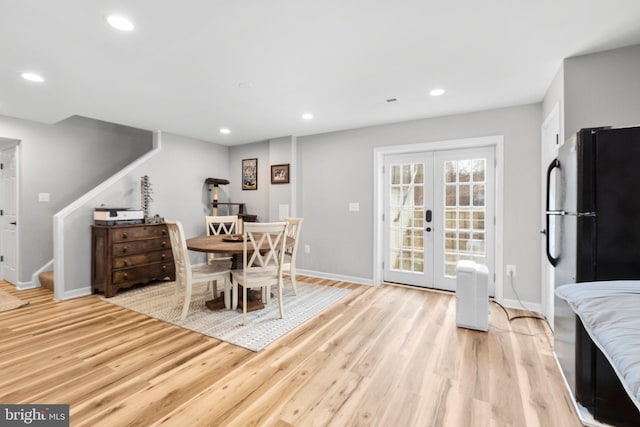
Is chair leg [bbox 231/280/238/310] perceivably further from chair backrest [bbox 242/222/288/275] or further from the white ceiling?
the white ceiling

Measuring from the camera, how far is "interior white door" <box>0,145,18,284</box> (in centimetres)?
404

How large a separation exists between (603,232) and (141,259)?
460cm

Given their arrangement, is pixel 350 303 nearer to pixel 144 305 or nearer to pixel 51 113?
pixel 144 305

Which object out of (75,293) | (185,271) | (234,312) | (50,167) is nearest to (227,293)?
(234,312)

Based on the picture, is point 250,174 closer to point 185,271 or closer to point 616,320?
point 185,271

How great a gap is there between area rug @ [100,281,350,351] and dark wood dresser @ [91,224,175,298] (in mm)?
172

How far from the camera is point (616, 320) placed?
105cm

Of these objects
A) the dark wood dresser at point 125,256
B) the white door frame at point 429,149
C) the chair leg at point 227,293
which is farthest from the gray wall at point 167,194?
the white door frame at point 429,149

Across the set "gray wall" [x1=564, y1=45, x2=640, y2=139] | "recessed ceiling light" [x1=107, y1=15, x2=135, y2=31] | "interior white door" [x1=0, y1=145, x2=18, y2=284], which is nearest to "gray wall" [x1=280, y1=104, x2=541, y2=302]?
"gray wall" [x1=564, y1=45, x2=640, y2=139]

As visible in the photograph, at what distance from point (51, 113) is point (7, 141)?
1021 millimetres

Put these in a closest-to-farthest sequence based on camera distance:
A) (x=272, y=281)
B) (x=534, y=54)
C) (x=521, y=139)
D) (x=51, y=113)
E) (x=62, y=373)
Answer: (x=62, y=373), (x=534, y=54), (x=272, y=281), (x=521, y=139), (x=51, y=113)

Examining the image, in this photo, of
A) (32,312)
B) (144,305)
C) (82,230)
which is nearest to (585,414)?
(144,305)

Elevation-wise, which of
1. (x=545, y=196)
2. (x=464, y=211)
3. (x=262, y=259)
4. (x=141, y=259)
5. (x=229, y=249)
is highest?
(x=545, y=196)

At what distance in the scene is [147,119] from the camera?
151 inches
